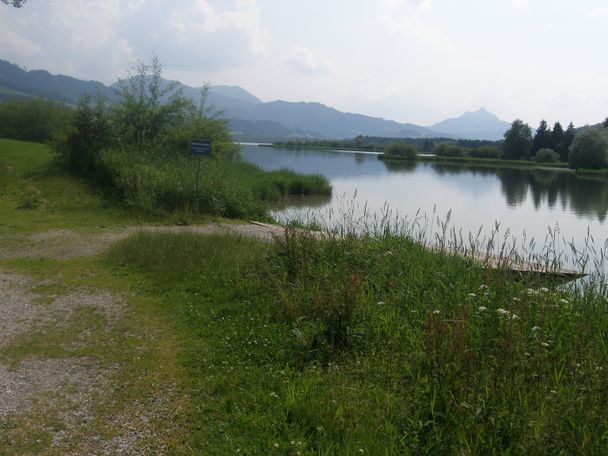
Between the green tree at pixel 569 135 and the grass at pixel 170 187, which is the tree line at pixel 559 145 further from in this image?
the grass at pixel 170 187

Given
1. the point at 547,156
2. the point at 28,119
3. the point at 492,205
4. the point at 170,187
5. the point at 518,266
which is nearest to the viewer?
the point at 518,266

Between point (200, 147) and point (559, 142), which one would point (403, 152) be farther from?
point (200, 147)

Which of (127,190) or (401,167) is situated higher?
(127,190)

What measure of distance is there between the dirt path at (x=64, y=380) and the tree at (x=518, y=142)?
9087 cm

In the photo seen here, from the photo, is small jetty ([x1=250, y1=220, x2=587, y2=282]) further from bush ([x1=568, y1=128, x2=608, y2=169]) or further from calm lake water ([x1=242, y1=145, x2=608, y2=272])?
bush ([x1=568, y1=128, x2=608, y2=169])

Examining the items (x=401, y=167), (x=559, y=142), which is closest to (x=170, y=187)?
(x=401, y=167)

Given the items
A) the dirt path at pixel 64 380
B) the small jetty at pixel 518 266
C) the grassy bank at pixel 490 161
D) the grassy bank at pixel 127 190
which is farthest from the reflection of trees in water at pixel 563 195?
the grassy bank at pixel 490 161

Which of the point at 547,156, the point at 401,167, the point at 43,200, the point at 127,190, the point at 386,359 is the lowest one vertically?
the point at 401,167

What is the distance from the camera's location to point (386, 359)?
4.62 metres

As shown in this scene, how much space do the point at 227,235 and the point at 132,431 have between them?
7399mm

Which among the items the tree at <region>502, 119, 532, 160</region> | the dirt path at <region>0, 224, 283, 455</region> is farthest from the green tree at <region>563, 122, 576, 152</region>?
the dirt path at <region>0, 224, 283, 455</region>

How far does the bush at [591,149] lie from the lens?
65438 mm

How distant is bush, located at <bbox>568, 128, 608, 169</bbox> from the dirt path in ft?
235

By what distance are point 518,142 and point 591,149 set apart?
22.1m
